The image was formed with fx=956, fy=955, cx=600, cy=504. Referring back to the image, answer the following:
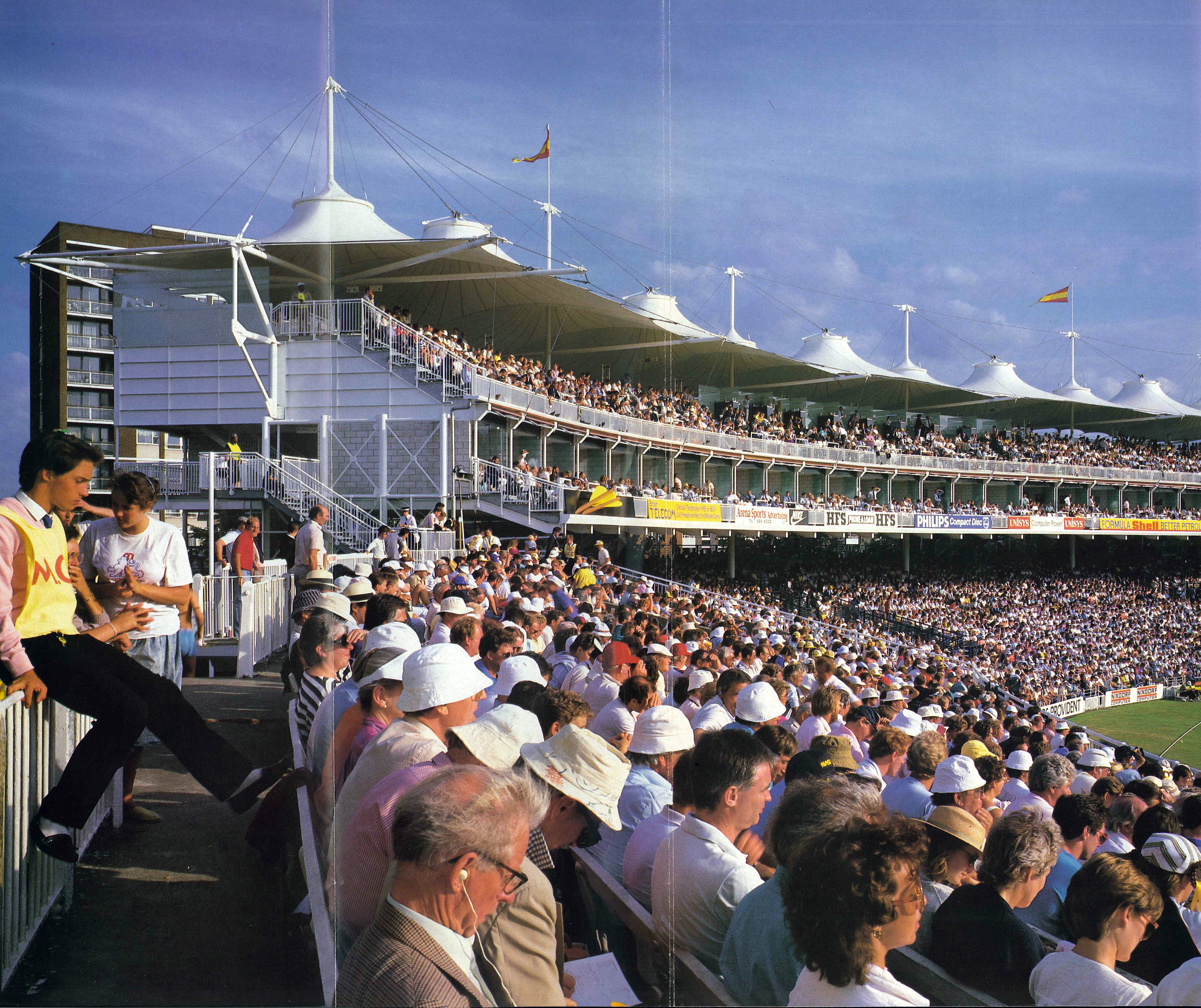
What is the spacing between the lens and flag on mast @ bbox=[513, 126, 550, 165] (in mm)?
5160

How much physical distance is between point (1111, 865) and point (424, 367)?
2211 cm


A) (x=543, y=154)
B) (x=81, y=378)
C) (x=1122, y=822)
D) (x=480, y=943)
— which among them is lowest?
(x=1122, y=822)

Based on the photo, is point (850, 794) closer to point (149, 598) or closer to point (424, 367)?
point (149, 598)

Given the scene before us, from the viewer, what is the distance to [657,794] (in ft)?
13.1

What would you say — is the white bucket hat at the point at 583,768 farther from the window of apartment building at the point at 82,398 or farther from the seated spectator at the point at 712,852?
the window of apartment building at the point at 82,398

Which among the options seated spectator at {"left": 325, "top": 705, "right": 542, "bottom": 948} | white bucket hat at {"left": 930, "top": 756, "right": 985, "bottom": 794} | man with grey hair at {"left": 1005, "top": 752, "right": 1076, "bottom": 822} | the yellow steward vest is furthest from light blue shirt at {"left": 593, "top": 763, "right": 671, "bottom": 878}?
man with grey hair at {"left": 1005, "top": 752, "right": 1076, "bottom": 822}

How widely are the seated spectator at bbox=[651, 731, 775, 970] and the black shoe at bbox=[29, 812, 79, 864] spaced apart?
2.24 metres

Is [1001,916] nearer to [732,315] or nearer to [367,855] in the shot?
[367,855]

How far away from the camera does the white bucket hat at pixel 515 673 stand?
211 inches

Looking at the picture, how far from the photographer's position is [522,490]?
77.8 feet

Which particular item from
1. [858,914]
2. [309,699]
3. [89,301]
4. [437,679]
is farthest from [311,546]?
[89,301]

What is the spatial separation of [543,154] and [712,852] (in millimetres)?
4276

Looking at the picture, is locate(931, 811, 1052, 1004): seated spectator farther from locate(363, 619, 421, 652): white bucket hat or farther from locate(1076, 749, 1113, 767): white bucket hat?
locate(1076, 749, 1113, 767): white bucket hat

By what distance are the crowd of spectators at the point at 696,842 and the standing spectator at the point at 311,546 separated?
3.79m
